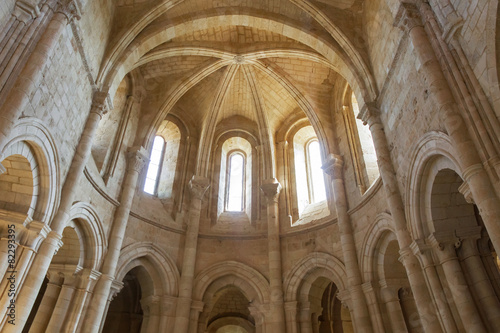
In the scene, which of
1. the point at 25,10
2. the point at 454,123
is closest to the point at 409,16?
the point at 454,123

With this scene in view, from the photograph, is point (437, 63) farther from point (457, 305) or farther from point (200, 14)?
point (200, 14)

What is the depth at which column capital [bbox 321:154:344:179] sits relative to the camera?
12828 millimetres

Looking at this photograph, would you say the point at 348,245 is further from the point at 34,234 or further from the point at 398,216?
the point at 34,234

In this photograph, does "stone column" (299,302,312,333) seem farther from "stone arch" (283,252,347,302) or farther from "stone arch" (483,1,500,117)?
"stone arch" (483,1,500,117)

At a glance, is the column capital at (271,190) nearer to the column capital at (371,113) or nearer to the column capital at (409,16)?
the column capital at (371,113)

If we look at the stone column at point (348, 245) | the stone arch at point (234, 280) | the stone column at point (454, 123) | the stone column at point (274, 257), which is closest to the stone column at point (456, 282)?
the stone column at point (454, 123)

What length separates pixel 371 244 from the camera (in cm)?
1033

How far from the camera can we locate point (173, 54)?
13.4 metres

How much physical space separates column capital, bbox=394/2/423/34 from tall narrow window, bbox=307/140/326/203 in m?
7.45

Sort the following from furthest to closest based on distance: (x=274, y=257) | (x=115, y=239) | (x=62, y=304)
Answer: (x=274, y=257) → (x=115, y=239) → (x=62, y=304)

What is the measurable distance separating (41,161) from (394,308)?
30.1 feet

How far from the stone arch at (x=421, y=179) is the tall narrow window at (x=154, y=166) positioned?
9635mm

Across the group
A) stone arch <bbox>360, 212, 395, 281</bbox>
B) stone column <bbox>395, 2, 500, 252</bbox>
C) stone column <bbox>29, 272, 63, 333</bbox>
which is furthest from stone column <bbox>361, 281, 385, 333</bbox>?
stone column <bbox>29, 272, 63, 333</bbox>

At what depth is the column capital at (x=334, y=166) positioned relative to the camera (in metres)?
12.8
